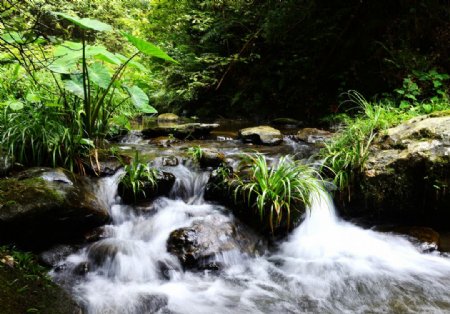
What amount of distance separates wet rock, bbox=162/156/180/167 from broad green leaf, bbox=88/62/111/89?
1.38 metres

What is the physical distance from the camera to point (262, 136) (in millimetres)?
6746

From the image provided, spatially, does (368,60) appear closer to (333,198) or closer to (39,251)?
(333,198)

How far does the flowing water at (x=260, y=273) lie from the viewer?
2.85m

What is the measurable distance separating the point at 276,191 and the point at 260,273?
0.94 m

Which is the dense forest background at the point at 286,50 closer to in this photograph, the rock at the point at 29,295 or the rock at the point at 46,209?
the rock at the point at 46,209

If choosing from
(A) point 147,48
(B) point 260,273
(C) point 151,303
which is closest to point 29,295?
(C) point 151,303

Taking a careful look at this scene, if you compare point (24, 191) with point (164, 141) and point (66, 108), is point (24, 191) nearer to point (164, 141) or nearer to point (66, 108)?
point (66, 108)

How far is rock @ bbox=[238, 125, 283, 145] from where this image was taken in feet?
21.9

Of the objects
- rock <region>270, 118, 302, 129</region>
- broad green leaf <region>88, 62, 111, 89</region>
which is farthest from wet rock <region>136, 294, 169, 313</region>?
rock <region>270, 118, 302, 129</region>

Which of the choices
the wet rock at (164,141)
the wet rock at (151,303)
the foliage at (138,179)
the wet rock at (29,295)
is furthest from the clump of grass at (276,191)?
the wet rock at (164,141)

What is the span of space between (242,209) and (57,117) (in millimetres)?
2576

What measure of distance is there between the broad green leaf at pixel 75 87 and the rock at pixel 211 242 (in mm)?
2081

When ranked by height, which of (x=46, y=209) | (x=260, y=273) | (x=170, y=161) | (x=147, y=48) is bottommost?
(x=260, y=273)

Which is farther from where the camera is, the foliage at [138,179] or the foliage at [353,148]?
the foliage at [353,148]
